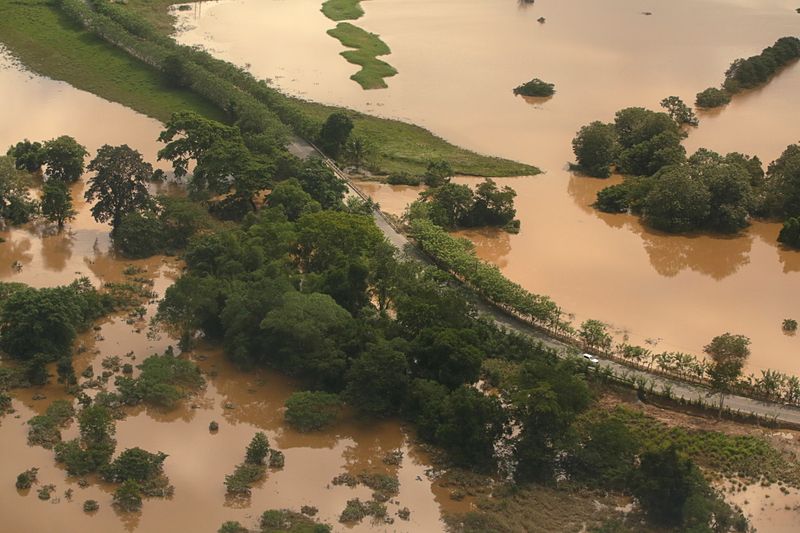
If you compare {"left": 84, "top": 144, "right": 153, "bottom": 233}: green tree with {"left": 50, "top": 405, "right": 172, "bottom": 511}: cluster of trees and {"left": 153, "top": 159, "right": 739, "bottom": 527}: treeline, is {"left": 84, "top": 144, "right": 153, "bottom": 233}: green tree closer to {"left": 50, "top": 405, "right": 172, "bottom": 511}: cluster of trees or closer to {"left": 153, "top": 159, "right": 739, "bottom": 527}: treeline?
{"left": 153, "top": 159, "right": 739, "bottom": 527}: treeline

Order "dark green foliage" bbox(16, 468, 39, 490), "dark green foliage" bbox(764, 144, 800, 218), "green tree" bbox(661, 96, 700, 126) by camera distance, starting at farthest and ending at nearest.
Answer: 1. "green tree" bbox(661, 96, 700, 126)
2. "dark green foliage" bbox(764, 144, 800, 218)
3. "dark green foliage" bbox(16, 468, 39, 490)

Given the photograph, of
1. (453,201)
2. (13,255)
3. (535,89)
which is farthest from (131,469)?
(535,89)

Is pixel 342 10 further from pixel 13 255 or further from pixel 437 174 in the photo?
pixel 13 255

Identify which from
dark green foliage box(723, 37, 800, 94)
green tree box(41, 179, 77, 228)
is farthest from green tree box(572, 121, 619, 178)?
green tree box(41, 179, 77, 228)

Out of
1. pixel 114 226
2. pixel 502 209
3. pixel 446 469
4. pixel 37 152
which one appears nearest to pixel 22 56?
pixel 37 152

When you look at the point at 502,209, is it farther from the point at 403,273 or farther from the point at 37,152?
the point at 37,152

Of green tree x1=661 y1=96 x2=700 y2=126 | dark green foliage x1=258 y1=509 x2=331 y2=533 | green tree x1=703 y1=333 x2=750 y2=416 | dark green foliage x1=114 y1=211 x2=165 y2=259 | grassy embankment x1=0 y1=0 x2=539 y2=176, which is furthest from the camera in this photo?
green tree x1=661 y1=96 x2=700 y2=126

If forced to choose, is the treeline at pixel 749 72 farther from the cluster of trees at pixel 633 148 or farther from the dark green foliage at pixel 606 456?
the dark green foliage at pixel 606 456
